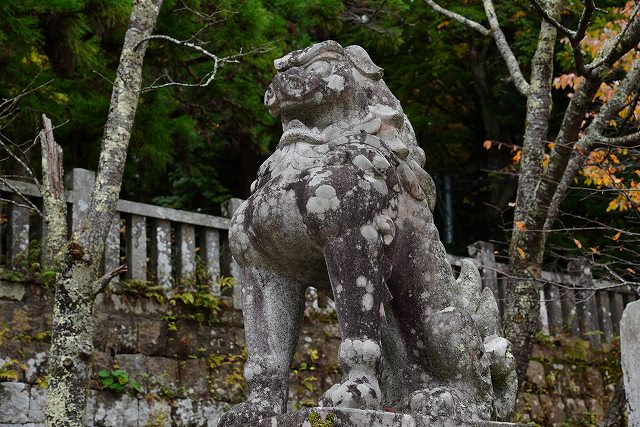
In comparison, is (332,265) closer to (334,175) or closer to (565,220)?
(334,175)

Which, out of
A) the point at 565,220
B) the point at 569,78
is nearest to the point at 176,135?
the point at 569,78

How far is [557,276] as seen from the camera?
9.55m

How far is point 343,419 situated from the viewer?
2691 millimetres

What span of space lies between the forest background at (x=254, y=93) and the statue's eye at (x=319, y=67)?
245 centimetres

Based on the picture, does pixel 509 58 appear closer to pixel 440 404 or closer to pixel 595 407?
pixel 595 407

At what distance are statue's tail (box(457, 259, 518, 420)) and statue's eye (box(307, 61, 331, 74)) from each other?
1163mm

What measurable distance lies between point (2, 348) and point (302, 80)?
12.0 feet

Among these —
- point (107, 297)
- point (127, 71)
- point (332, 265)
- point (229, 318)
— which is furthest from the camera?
point (229, 318)

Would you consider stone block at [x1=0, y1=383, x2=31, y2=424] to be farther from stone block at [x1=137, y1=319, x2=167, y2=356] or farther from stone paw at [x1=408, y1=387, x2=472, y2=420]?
stone paw at [x1=408, y1=387, x2=472, y2=420]

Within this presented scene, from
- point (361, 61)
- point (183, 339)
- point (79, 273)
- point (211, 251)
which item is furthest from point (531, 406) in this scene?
point (361, 61)

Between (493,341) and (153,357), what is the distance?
3587 millimetres

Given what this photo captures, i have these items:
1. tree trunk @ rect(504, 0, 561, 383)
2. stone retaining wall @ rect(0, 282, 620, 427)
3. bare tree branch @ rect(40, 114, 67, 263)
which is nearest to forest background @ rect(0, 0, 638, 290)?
bare tree branch @ rect(40, 114, 67, 263)

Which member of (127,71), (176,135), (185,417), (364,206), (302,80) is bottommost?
(185,417)

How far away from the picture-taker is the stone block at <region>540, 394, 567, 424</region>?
8859mm
